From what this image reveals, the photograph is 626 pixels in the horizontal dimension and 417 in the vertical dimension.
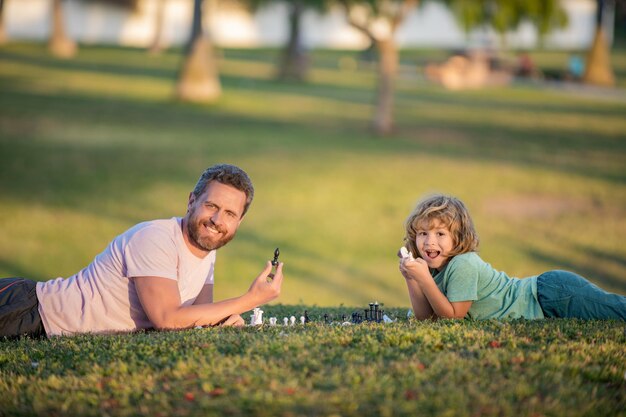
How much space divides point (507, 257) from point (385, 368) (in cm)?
1238

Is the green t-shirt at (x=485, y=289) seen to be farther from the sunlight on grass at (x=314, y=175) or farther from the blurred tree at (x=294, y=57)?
the blurred tree at (x=294, y=57)

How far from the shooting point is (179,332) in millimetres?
5668

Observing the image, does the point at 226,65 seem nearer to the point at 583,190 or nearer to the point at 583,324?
the point at 583,190

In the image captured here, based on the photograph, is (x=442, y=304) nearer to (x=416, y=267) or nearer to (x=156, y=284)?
(x=416, y=267)

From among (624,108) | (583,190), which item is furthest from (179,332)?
(624,108)

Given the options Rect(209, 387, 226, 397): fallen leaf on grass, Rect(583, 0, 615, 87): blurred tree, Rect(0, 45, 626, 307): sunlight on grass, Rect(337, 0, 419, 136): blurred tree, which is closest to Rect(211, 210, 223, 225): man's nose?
Rect(209, 387, 226, 397): fallen leaf on grass

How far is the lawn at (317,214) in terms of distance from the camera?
4.45 m

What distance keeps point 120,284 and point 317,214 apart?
13.7 meters

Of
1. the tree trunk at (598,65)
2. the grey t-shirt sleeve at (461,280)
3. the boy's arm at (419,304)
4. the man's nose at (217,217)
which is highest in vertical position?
the tree trunk at (598,65)

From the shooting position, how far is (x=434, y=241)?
6117 millimetres

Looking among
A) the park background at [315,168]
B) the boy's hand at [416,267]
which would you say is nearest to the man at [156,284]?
the boy's hand at [416,267]

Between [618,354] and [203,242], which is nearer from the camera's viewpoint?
[618,354]

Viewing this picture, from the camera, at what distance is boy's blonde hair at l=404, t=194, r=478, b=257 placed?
609 cm

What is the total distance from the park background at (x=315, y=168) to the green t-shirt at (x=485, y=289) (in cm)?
797
